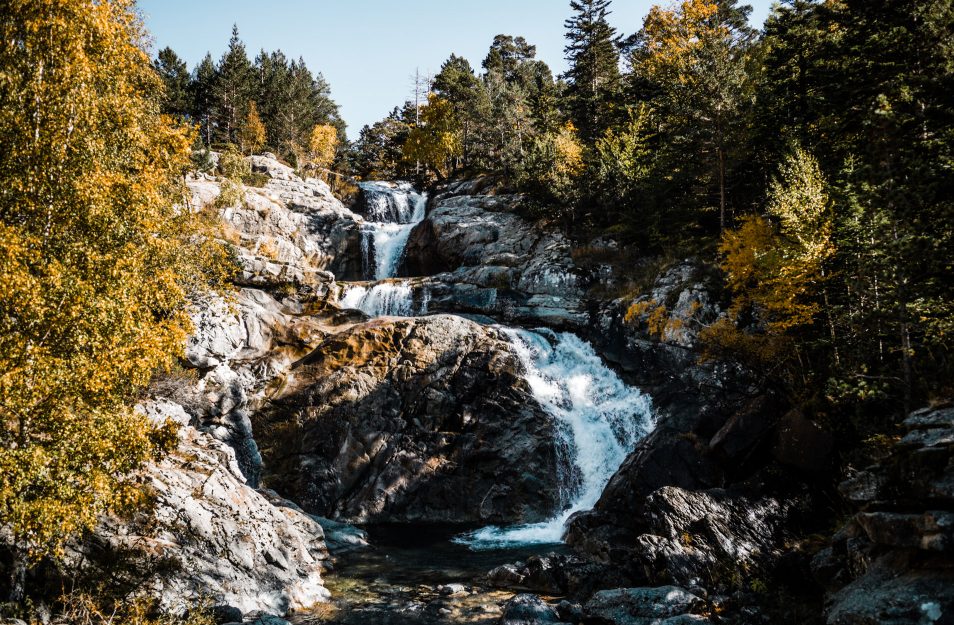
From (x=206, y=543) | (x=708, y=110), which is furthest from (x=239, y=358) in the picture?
(x=708, y=110)

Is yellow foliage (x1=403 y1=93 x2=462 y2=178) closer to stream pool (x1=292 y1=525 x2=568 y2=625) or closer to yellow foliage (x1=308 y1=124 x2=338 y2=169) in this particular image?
yellow foliage (x1=308 y1=124 x2=338 y2=169)

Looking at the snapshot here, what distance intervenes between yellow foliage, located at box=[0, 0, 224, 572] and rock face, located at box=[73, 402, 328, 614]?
1.16 metres

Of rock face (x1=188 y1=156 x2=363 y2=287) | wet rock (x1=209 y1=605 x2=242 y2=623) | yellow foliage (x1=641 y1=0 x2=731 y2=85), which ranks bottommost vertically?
wet rock (x1=209 y1=605 x2=242 y2=623)

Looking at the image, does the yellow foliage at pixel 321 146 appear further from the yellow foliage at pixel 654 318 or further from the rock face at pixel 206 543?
the rock face at pixel 206 543

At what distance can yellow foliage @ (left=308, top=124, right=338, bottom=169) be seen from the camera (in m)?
69.6

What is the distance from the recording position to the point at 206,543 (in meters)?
14.1

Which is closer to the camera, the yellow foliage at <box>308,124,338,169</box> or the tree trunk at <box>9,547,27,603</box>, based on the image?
the tree trunk at <box>9,547,27,603</box>

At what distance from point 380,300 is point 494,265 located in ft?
29.6

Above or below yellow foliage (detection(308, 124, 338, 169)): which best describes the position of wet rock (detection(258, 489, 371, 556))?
below

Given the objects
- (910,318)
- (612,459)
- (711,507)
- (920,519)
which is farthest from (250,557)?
(910,318)

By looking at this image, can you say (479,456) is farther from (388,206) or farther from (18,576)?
(388,206)

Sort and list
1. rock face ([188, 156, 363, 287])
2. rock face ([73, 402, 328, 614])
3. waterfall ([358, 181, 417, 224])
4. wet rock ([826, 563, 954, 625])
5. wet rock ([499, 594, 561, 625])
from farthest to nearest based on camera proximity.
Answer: waterfall ([358, 181, 417, 224]) → rock face ([188, 156, 363, 287]) → wet rock ([499, 594, 561, 625]) → rock face ([73, 402, 328, 614]) → wet rock ([826, 563, 954, 625])

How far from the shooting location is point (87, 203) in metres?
11.8

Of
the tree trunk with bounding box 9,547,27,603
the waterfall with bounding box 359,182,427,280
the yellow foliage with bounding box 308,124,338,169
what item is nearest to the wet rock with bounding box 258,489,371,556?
the tree trunk with bounding box 9,547,27,603
